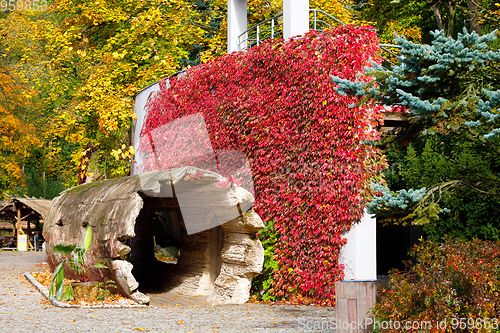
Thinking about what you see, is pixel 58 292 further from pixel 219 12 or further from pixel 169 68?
pixel 219 12

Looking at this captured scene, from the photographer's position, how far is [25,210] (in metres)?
28.0

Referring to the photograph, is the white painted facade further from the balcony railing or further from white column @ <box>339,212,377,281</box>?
the balcony railing

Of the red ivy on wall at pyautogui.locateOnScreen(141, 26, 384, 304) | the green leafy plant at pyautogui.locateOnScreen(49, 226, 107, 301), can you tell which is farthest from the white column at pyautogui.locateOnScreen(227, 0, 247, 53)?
the green leafy plant at pyautogui.locateOnScreen(49, 226, 107, 301)

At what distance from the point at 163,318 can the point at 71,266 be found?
3162mm

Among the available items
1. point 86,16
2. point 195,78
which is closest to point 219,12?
point 86,16

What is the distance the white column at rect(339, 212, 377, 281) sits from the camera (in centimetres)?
962

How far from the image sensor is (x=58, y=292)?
1021cm

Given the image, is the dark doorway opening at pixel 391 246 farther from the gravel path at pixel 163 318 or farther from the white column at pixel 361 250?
the gravel path at pixel 163 318

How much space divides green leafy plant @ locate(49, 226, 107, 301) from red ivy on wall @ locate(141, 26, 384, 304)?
10.7ft

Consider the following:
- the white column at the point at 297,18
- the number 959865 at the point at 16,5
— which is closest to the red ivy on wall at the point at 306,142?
the white column at the point at 297,18

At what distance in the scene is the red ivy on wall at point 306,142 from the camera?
9727mm

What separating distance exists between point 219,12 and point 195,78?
10.2 meters

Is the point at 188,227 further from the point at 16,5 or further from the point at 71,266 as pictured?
the point at 16,5

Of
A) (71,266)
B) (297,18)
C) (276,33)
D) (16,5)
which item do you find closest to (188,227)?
(71,266)
